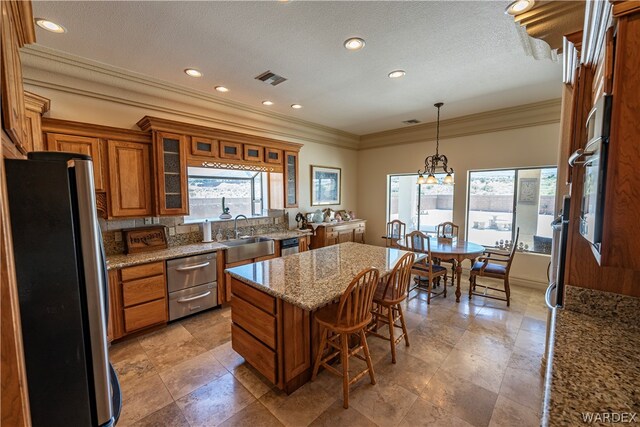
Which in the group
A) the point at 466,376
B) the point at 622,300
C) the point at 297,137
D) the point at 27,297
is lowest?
the point at 466,376

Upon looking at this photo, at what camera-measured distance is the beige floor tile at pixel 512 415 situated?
68.9 inches

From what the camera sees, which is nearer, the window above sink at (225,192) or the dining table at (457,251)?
the dining table at (457,251)

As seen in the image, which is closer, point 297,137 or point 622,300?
point 622,300

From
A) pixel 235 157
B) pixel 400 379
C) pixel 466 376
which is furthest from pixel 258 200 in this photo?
pixel 466 376

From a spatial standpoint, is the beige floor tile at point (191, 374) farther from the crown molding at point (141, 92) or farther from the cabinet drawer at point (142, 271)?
the crown molding at point (141, 92)

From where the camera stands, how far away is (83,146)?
262 centimetres

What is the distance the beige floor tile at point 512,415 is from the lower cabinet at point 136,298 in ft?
10.5

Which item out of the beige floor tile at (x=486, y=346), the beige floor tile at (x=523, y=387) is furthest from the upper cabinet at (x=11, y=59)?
the beige floor tile at (x=486, y=346)

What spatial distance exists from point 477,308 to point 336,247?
209cm

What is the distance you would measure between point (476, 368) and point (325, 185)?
4.07 meters

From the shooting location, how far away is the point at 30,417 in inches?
34.4

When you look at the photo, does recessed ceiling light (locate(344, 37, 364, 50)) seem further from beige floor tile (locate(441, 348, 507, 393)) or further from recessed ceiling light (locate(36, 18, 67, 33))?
beige floor tile (locate(441, 348, 507, 393))

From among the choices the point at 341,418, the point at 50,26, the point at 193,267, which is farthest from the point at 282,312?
the point at 50,26

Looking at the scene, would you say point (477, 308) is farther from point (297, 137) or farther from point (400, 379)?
point (297, 137)
